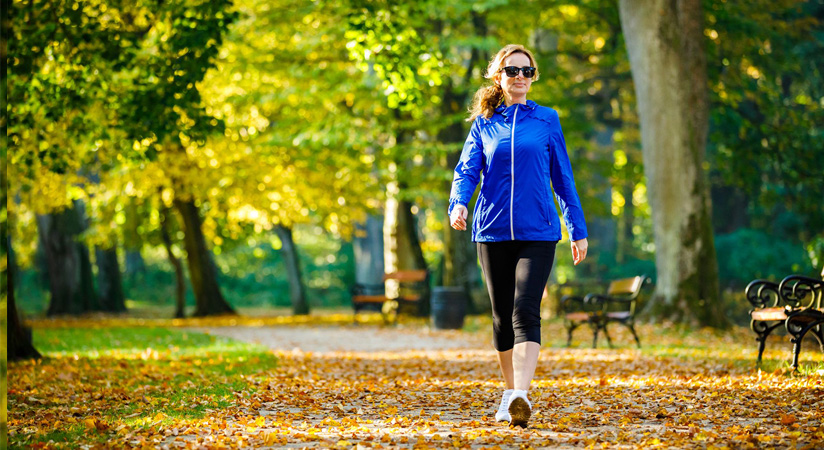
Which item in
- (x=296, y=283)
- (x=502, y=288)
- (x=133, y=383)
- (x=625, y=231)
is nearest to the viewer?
(x=502, y=288)

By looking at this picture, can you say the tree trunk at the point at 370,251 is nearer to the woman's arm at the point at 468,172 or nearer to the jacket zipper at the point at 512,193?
the woman's arm at the point at 468,172

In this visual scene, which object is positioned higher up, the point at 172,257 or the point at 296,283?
the point at 172,257

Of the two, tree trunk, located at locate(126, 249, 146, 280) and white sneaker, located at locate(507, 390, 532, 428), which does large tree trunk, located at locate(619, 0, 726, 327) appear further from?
tree trunk, located at locate(126, 249, 146, 280)

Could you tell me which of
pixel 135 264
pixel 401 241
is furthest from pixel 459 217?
Result: pixel 135 264

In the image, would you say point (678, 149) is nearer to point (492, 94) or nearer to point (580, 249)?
point (492, 94)

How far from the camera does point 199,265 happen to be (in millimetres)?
23625

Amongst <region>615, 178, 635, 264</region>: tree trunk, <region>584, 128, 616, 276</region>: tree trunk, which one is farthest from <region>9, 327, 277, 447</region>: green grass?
<region>615, 178, 635, 264</region>: tree trunk

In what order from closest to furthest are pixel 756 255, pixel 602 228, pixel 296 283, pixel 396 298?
1. pixel 396 298
2. pixel 756 255
3. pixel 296 283
4. pixel 602 228

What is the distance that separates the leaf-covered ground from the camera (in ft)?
16.3

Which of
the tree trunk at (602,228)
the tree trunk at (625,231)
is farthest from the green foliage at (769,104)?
the tree trunk at (625,231)

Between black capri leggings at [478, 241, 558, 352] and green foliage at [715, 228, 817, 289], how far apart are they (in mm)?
18691

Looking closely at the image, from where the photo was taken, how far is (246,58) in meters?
19.3

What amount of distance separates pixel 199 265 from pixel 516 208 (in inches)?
769

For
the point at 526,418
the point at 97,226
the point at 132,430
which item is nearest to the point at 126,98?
the point at 132,430
